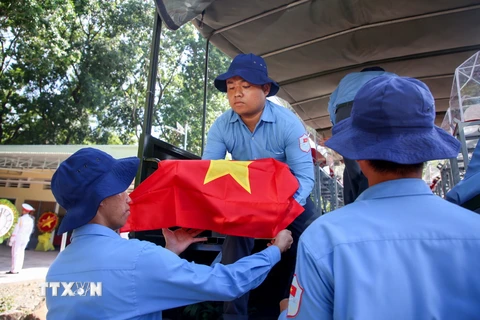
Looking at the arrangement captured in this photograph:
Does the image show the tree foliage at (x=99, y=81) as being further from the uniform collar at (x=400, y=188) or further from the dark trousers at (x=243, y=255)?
the uniform collar at (x=400, y=188)

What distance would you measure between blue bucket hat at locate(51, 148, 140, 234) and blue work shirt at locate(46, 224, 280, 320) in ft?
0.43

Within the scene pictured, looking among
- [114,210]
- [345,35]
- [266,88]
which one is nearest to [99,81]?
[345,35]

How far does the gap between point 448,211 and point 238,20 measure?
10.6ft

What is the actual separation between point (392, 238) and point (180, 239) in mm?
1524

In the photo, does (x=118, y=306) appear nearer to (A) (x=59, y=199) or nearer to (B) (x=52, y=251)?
(A) (x=59, y=199)

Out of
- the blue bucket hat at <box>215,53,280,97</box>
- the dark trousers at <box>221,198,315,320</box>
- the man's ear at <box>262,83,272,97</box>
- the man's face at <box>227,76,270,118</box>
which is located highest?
the blue bucket hat at <box>215,53,280,97</box>

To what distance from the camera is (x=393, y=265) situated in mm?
874

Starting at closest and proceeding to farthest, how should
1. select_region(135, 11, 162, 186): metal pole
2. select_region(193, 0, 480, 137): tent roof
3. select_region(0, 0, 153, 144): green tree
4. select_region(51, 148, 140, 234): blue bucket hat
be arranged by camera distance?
select_region(51, 148, 140, 234): blue bucket hat → select_region(135, 11, 162, 186): metal pole → select_region(193, 0, 480, 137): tent roof → select_region(0, 0, 153, 144): green tree

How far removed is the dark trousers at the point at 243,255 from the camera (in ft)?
6.57

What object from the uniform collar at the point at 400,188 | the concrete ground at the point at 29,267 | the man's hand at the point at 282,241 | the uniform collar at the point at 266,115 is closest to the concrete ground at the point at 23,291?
the concrete ground at the point at 29,267

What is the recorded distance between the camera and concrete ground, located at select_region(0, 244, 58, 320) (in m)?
5.97

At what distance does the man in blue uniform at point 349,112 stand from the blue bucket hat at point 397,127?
5.37ft

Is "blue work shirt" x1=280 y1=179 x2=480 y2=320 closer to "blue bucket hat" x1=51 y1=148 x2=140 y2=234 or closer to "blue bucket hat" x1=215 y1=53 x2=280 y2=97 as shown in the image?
"blue bucket hat" x1=51 y1=148 x2=140 y2=234

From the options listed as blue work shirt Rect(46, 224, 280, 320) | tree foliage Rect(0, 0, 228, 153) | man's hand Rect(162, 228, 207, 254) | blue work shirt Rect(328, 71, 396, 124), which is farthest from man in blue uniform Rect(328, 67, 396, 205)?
tree foliage Rect(0, 0, 228, 153)
